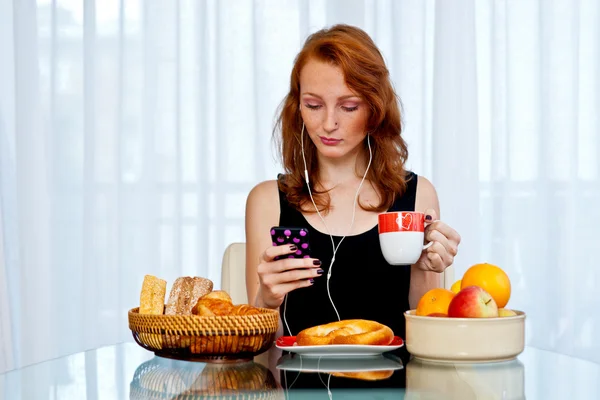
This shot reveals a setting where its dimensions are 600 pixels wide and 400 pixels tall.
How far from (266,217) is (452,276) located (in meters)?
0.56

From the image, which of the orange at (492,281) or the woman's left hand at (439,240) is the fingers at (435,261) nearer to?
the woman's left hand at (439,240)

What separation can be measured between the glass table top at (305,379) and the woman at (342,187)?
0.72 meters

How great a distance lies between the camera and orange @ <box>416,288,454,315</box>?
52.2 inches

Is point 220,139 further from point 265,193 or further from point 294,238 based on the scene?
point 294,238

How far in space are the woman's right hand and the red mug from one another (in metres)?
0.15

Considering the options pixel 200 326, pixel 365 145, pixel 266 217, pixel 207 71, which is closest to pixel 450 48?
pixel 207 71

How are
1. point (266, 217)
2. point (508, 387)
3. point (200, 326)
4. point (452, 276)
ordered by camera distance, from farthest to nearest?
1. point (266, 217)
2. point (452, 276)
3. point (200, 326)
4. point (508, 387)

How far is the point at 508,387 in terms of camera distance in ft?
3.74

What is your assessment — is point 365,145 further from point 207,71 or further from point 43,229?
point 43,229

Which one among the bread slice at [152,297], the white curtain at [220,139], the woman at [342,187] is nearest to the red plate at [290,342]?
the bread slice at [152,297]

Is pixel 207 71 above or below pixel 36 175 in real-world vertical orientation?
above

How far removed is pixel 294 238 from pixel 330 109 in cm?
62

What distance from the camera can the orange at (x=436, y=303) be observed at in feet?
4.35

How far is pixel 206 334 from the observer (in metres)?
1.29
